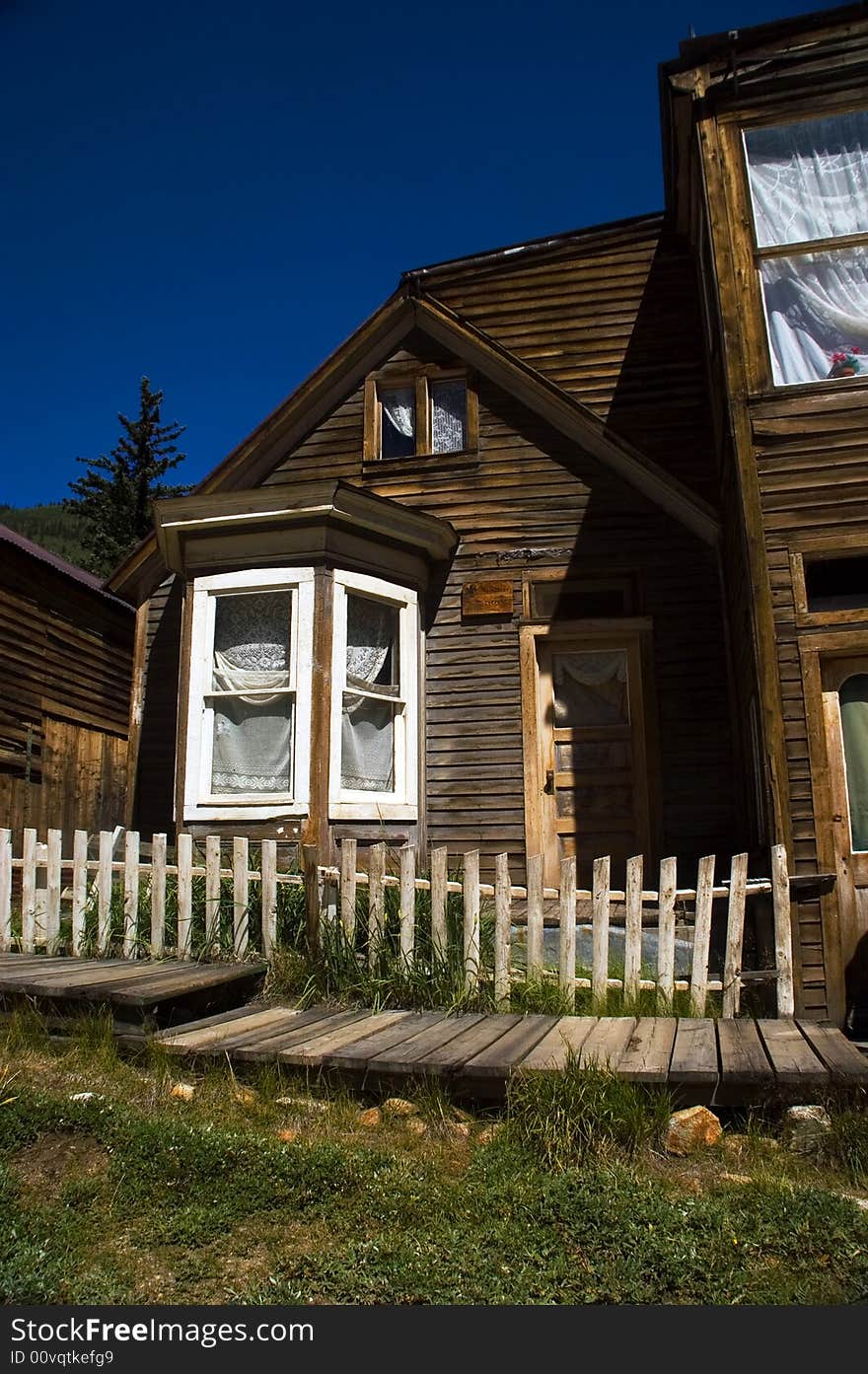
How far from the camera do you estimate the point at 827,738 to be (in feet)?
20.6

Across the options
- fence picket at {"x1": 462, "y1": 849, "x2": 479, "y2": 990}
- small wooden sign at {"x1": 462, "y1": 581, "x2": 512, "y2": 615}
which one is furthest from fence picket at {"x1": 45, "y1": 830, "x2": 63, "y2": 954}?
small wooden sign at {"x1": 462, "y1": 581, "x2": 512, "y2": 615}

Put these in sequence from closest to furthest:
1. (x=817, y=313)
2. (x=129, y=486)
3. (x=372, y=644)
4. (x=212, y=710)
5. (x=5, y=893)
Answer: (x=5, y=893), (x=817, y=313), (x=212, y=710), (x=372, y=644), (x=129, y=486)

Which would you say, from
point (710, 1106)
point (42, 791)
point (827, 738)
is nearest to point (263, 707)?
point (827, 738)

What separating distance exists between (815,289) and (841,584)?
227 centimetres

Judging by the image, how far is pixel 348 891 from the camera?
20.0 feet

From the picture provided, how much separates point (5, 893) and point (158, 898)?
4.26 ft

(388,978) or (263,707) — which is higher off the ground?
(263,707)

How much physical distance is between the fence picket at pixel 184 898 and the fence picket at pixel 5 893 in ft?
4.43

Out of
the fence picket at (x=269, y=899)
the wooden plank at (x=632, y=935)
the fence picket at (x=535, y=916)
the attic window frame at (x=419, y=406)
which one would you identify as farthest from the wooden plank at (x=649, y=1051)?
the attic window frame at (x=419, y=406)

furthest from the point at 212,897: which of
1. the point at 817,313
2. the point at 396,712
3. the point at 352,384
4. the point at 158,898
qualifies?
the point at 352,384

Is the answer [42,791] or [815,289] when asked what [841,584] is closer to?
[815,289]

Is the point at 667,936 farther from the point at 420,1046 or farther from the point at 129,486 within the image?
the point at 129,486

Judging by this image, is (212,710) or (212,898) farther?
(212,710)

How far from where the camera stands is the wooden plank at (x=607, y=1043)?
402 centimetres
